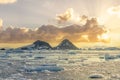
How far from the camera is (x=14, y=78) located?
28203 millimetres

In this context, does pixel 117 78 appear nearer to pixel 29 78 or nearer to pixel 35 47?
pixel 29 78

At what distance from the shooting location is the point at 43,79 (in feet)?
91.6

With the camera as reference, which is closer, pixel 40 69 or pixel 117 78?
pixel 117 78

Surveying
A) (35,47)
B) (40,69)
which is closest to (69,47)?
(35,47)

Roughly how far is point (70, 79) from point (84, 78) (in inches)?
53.5

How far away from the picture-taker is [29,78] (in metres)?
28.7

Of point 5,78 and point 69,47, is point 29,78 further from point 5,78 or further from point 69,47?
point 69,47

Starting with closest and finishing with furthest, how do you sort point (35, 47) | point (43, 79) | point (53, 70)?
point (43, 79), point (53, 70), point (35, 47)

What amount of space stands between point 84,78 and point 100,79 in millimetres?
1443

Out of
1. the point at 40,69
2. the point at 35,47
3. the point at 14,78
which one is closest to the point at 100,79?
the point at 14,78

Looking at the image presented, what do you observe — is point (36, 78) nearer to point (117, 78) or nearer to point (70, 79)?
point (70, 79)

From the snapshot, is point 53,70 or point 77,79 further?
point 53,70

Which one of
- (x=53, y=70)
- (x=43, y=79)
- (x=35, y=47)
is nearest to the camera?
(x=43, y=79)

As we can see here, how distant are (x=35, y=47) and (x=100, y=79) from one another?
168 meters
